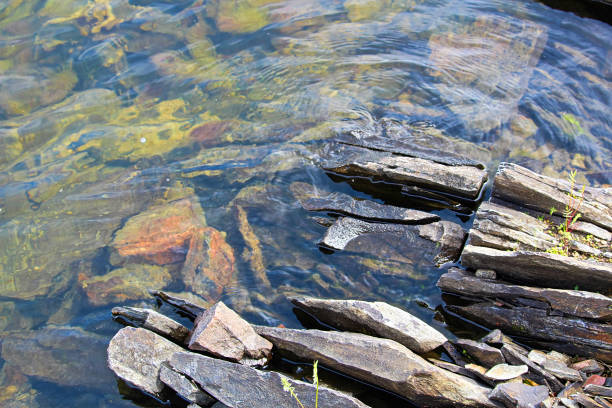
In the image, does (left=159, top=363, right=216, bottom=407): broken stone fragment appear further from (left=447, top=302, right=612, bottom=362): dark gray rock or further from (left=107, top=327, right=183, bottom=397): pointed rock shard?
(left=447, top=302, right=612, bottom=362): dark gray rock

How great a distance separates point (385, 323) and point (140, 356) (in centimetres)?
248

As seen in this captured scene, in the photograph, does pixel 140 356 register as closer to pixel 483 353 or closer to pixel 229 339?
pixel 229 339

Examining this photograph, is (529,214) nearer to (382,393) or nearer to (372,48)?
(382,393)

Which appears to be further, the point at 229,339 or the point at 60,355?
the point at 60,355

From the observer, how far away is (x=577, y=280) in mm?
4414

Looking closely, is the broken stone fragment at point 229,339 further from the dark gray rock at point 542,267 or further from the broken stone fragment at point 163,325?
the dark gray rock at point 542,267

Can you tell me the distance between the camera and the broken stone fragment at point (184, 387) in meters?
4.13

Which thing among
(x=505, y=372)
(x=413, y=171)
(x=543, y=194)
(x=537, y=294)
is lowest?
(x=505, y=372)

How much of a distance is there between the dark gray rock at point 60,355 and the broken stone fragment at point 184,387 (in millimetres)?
869

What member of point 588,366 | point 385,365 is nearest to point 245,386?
point 385,365

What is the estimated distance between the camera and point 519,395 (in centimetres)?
360

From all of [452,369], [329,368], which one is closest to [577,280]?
[452,369]

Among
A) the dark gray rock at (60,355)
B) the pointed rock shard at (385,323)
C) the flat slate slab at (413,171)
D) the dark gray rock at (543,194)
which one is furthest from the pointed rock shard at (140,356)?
the dark gray rock at (543,194)

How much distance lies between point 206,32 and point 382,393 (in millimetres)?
8834
